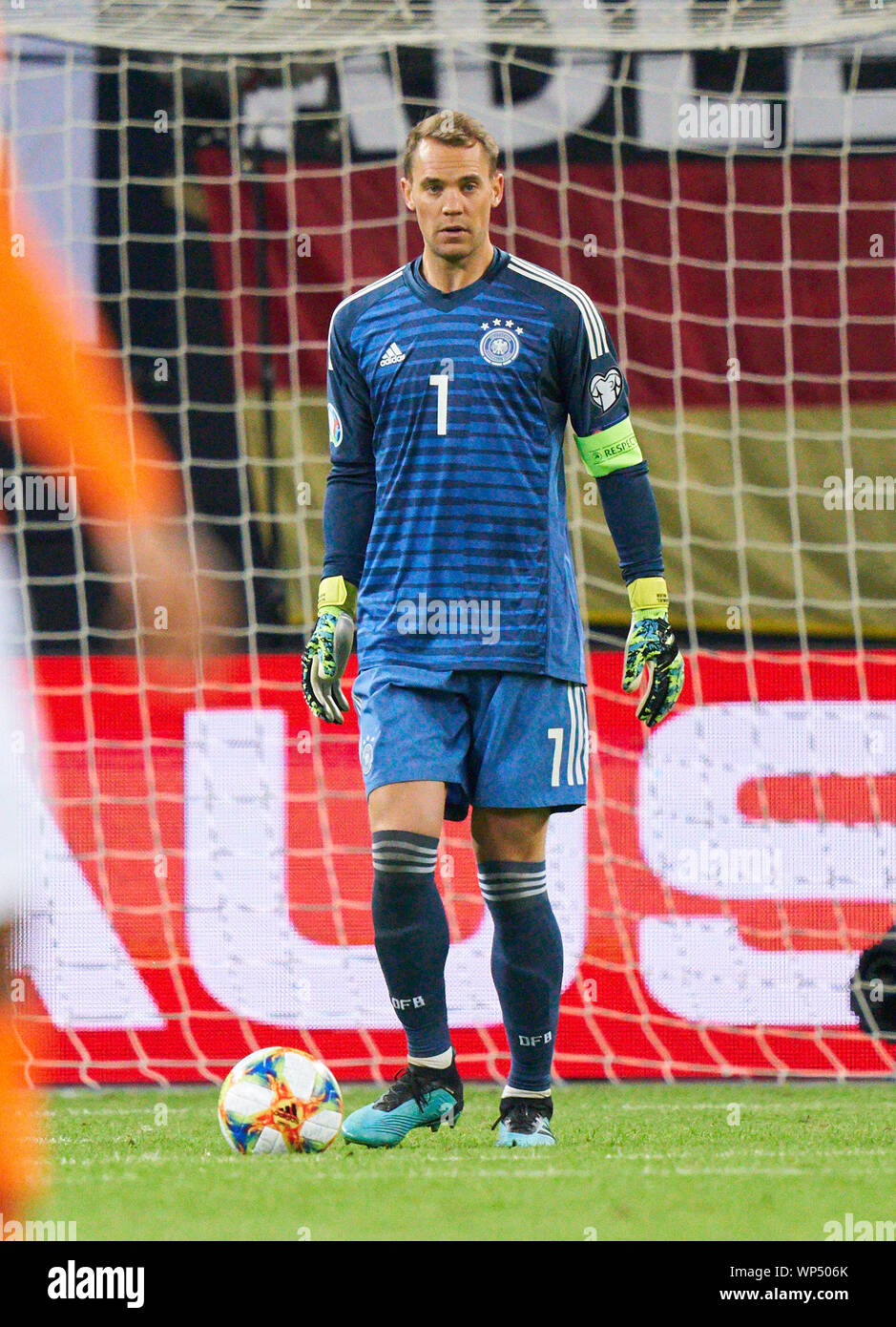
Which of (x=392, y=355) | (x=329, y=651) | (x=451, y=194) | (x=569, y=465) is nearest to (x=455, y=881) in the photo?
(x=569, y=465)

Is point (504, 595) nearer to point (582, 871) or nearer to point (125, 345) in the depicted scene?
point (582, 871)

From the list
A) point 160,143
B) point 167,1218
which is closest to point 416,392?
point 167,1218

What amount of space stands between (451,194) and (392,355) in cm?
31

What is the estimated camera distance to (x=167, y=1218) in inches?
122

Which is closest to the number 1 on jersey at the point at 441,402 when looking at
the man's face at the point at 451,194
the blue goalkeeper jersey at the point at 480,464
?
the blue goalkeeper jersey at the point at 480,464

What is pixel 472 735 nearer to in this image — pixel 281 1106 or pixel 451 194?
pixel 281 1106

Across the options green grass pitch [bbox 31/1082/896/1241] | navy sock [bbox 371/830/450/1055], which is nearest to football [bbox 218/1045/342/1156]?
green grass pitch [bbox 31/1082/896/1241]

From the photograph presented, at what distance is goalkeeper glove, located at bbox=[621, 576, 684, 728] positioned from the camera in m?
3.75

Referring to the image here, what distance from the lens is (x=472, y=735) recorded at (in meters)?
3.72

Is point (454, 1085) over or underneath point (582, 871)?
underneath

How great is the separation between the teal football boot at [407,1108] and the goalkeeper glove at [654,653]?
764mm
